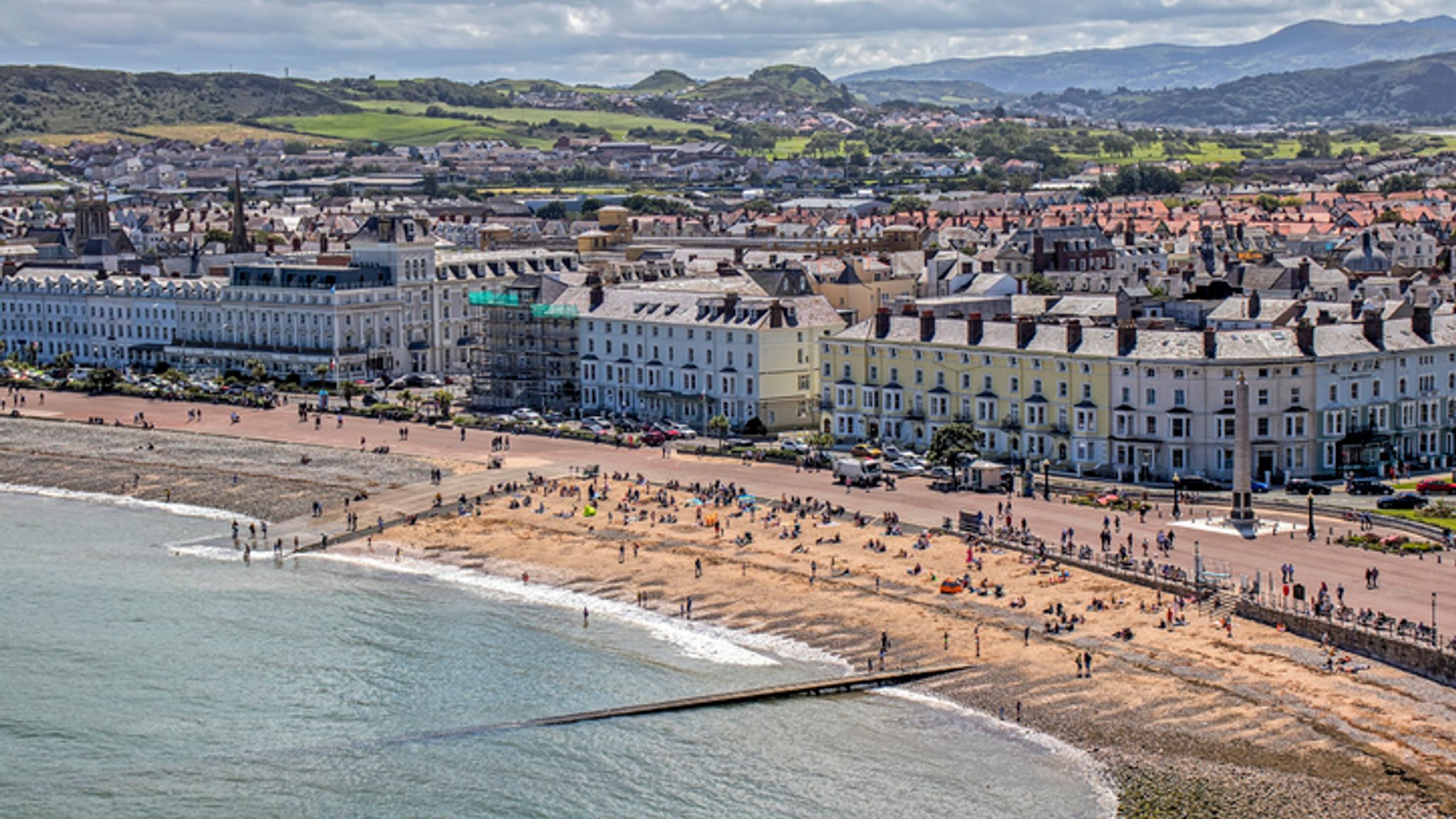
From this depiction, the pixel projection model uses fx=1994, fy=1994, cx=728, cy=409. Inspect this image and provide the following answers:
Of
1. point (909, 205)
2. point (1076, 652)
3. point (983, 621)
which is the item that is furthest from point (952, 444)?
point (909, 205)

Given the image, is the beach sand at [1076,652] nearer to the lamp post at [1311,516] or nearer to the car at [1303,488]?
the lamp post at [1311,516]

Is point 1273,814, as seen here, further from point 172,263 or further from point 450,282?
point 172,263

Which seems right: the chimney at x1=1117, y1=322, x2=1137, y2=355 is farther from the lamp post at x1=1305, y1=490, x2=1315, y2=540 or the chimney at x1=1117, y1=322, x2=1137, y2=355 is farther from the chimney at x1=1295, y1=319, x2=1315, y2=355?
the lamp post at x1=1305, y1=490, x2=1315, y2=540

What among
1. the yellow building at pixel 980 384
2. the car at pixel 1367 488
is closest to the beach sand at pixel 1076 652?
the yellow building at pixel 980 384

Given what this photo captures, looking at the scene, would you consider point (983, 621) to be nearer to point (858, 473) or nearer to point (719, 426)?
point (858, 473)

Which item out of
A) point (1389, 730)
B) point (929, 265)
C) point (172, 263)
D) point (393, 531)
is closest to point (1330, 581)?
point (1389, 730)
